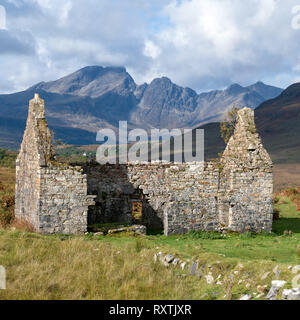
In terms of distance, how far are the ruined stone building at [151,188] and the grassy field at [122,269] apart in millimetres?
1541

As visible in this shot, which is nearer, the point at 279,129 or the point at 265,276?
the point at 265,276

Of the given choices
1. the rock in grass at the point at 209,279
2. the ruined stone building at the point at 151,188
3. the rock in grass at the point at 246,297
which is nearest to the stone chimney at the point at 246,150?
the ruined stone building at the point at 151,188

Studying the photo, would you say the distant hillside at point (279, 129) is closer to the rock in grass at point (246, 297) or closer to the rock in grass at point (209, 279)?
the rock in grass at point (209, 279)

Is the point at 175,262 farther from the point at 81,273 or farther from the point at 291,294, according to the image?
the point at 291,294

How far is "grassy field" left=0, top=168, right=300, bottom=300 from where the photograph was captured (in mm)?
8352

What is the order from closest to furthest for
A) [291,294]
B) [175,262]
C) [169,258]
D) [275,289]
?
[291,294], [275,289], [175,262], [169,258]

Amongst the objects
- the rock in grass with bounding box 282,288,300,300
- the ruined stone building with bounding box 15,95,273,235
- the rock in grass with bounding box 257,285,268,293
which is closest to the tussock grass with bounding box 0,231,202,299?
the rock in grass with bounding box 257,285,268,293

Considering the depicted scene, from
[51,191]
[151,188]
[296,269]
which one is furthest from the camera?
[151,188]

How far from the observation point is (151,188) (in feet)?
61.5

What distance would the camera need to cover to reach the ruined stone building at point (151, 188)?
14227mm

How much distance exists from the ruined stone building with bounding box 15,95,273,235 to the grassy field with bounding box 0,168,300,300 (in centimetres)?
154

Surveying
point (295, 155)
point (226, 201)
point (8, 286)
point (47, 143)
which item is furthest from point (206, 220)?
point (295, 155)

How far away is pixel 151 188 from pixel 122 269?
30.3ft

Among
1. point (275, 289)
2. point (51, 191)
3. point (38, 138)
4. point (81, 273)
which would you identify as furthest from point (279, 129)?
→ point (275, 289)
